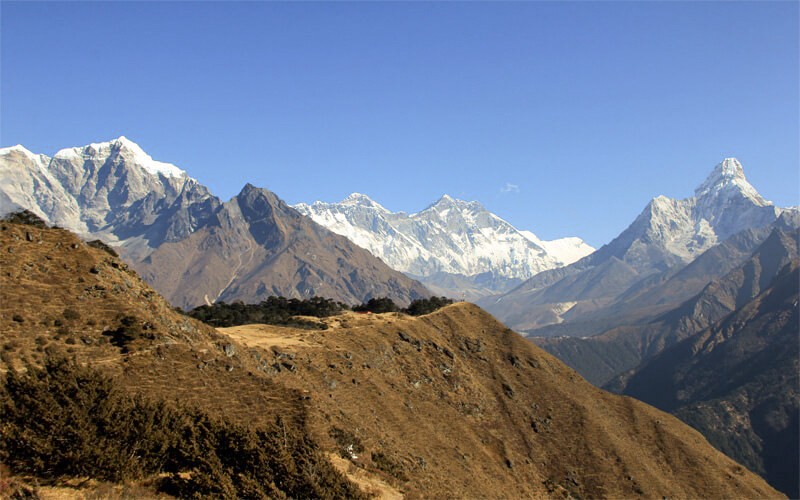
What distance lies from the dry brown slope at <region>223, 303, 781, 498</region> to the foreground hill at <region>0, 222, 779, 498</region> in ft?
1.02

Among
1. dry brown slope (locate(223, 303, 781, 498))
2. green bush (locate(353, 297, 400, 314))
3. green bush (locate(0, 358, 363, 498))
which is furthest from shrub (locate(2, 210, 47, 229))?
green bush (locate(353, 297, 400, 314))

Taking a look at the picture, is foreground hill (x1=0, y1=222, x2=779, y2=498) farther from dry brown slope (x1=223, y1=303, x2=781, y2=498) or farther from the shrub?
the shrub

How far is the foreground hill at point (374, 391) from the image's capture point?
Answer: 156ft

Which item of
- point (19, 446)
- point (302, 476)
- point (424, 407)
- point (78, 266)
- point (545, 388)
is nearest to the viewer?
point (19, 446)

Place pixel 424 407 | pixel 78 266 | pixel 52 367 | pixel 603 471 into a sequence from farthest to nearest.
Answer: pixel 603 471 < pixel 424 407 < pixel 78 266 < pixel 52 367

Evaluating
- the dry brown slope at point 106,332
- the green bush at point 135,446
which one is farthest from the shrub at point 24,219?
the green bush at point 135,446

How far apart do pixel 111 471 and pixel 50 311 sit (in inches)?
985

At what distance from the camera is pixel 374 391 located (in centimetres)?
7588

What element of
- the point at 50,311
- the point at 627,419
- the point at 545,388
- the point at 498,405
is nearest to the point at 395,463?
the point at 50,311

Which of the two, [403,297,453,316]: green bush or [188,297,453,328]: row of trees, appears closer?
[188,297,453,328]: row of trees

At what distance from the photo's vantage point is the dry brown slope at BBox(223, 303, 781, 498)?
207 ft

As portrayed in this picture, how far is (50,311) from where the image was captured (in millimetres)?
50656

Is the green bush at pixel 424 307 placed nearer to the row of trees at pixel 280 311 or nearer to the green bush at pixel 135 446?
the row of trees at pixel 280 311

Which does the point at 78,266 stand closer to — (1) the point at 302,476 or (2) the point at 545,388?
(1) the point at 302,476
